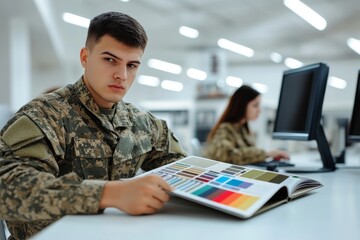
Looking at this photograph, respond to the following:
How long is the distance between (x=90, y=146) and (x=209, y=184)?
366mm

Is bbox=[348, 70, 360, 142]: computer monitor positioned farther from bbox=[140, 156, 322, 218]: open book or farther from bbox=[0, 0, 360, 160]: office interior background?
bbox=[0, 0, 360, 160]: office interior background

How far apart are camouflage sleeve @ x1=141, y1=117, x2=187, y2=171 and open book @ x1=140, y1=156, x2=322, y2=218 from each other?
0.68ft

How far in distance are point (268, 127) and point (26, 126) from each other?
4.16 meters

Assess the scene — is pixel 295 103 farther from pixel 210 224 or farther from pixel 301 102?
pixel 210 224

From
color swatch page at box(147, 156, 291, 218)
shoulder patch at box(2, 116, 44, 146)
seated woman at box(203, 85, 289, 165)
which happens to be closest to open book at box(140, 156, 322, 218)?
color swatch page at box(147, 156, 291, 218)

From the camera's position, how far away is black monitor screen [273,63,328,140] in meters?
1.48

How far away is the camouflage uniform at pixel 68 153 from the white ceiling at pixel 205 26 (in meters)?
3.23

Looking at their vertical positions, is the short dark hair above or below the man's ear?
above

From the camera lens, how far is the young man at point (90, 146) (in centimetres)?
74

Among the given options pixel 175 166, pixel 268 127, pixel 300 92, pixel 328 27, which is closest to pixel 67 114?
pixel 175 166

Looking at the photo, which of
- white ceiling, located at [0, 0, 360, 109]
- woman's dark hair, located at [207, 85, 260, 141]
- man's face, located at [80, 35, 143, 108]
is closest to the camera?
man's face, located at [80, 35, 143, 108]

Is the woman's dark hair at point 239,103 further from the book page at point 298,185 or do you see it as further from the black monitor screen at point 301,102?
the book page at point 298,185

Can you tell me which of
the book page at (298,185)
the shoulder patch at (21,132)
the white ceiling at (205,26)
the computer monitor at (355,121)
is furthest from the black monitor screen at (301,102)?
the white ceiling at (205,26)

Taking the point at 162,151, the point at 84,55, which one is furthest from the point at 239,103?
the point at 84,55
